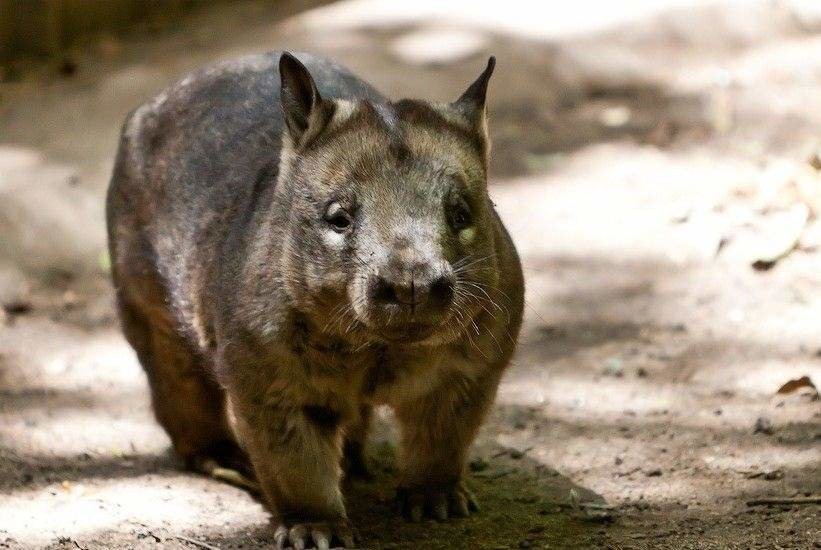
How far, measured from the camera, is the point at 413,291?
4.00 m

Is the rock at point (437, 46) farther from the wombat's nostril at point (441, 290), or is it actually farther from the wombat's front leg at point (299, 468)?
the wombat's nostril at point (441, 290)

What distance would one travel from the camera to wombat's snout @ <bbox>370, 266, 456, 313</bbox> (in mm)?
4004

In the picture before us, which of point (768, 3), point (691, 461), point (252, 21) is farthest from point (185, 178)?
point (768, 3)

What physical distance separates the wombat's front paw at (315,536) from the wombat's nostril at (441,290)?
106cm

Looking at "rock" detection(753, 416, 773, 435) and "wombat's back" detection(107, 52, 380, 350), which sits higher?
"wombat's back" detection(107, 52, 380, 350)

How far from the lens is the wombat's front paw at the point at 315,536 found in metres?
4.62

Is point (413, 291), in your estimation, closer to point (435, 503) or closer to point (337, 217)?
point (337, 217)

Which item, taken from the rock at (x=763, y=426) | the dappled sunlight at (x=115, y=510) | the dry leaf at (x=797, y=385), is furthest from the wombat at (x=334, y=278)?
the dry leaf at (x=797, y=385)

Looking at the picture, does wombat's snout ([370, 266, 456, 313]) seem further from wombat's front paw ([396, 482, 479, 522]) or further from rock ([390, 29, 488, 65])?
rock ([390, 29, 488, 65])

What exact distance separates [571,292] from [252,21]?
4236mm

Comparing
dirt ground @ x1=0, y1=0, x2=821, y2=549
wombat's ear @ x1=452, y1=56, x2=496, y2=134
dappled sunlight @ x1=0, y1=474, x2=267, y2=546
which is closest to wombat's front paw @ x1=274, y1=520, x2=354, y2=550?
dirt ground @ x1=0, y1=0, x2=821, y2=549

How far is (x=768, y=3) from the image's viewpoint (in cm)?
966

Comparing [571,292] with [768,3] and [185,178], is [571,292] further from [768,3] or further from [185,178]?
[768,3]

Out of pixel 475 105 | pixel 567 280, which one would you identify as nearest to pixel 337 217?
pixel 475 105
